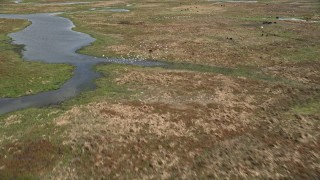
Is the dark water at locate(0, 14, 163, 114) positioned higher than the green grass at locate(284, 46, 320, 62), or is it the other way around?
the dark water at locate(0, 14, 163, 114)

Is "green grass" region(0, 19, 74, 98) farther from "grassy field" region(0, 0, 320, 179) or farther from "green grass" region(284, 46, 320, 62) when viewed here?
"green grass" region(284, 46, 320, 62)

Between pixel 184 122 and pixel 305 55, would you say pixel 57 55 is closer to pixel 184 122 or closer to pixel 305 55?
pixel 184 122

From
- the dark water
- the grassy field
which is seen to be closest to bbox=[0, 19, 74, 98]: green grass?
the dark water

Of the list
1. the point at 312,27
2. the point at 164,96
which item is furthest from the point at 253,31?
the point at 164,96

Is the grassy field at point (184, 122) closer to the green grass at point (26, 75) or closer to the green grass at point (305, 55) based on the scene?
the green grass at point (305, 55)

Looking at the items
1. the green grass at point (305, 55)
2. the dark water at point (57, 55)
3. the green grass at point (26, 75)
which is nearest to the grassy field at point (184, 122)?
the green grass at point (305, 55)

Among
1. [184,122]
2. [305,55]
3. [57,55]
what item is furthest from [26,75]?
[305,55]

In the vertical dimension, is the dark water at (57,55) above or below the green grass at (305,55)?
above
